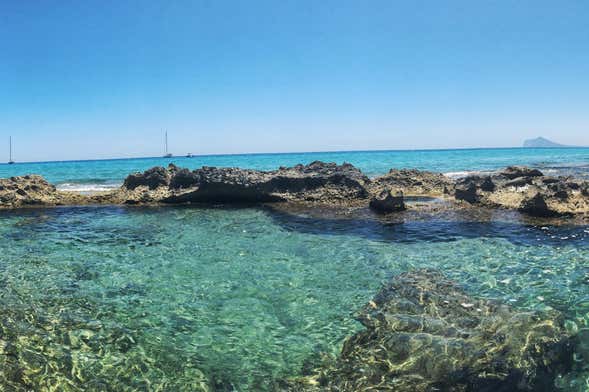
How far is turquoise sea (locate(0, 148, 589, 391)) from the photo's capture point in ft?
16.4

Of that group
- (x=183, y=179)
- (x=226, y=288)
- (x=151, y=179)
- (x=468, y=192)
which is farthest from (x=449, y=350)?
(x=151, y=179)

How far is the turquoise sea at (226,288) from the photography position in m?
4.98

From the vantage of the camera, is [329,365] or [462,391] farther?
[329,365]

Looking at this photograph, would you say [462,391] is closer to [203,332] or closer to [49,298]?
[203,332]

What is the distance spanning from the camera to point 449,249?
9.62 metres

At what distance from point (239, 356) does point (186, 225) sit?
28.8 feet

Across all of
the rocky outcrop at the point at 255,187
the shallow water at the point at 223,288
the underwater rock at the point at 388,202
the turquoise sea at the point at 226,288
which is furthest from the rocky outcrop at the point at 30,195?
the underwater rock at the point at 388,202

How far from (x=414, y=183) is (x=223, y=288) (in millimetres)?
14919

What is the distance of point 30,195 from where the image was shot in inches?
717

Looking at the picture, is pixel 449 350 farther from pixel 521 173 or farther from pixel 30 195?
pixel 30 195

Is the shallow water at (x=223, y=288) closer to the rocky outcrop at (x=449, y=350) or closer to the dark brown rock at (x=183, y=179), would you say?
the rocky outcrop at (x=449, y=350)

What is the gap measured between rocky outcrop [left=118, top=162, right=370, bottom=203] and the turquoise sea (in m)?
4.55

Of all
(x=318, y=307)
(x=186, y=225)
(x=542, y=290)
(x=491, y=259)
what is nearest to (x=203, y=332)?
(x=318, y=307)

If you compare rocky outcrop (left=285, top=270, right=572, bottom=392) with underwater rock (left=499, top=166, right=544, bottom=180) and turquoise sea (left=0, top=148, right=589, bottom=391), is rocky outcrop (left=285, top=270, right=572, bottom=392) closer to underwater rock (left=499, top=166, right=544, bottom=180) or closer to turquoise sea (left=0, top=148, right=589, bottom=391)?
turquoise sea (left=0, top=148, right=589, bottom=391)
